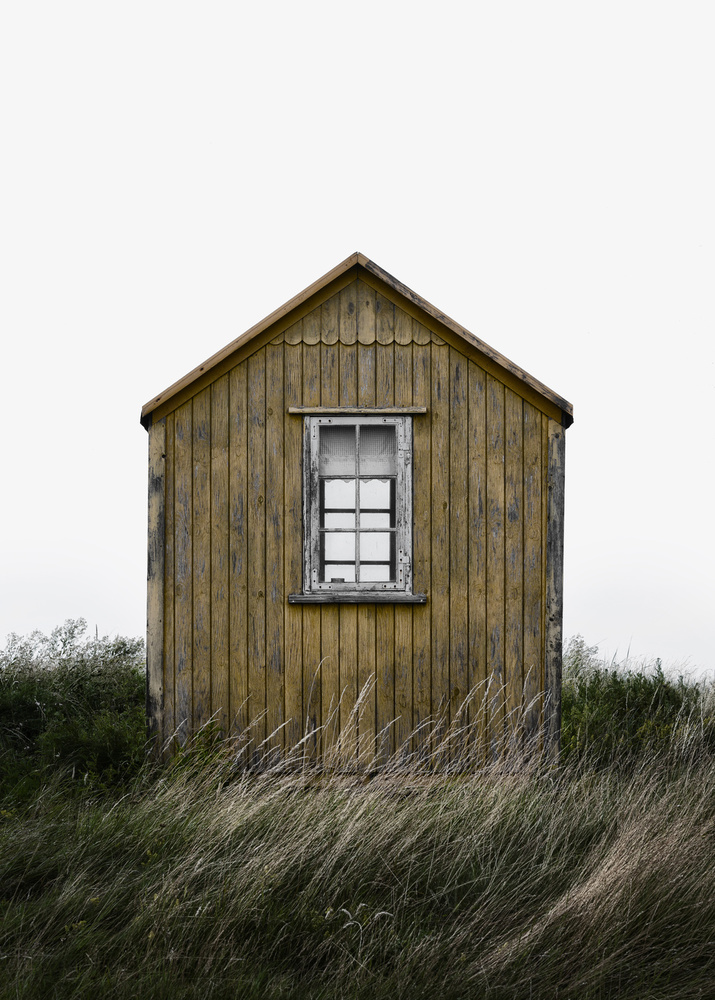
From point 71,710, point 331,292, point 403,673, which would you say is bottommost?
point 71,710

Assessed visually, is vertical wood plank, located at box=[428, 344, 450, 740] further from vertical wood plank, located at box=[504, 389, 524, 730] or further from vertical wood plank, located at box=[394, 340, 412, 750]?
vertical wood plank, located at box=[504, 389, 524, 730]

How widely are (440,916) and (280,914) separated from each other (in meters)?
0.91

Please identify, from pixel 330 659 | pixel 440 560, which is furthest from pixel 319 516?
pixel 330 659

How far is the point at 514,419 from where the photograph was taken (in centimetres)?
655

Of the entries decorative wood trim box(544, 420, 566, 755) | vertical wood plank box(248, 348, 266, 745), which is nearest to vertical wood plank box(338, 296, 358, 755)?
vertical wood plank box(248, 348, 266, 745)

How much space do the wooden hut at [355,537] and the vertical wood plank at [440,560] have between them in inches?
0.5

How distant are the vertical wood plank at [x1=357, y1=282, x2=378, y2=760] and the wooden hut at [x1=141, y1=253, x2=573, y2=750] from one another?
0.02 meters

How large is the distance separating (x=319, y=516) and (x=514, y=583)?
173cm

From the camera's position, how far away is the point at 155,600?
6.52 m

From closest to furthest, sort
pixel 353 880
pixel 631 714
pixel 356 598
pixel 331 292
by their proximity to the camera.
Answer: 1. pixel 353 880
2. pixel 356 598
3. pixel 331 292
4. pixel 631 714

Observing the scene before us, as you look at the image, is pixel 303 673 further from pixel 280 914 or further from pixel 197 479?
pixel 280 914

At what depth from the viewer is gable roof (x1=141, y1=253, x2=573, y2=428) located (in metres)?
6.41

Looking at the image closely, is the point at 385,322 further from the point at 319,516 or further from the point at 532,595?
the point at 532,595

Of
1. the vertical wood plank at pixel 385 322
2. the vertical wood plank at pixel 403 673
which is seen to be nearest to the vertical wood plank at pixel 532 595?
the vertical wood plank at pixel 403 673
